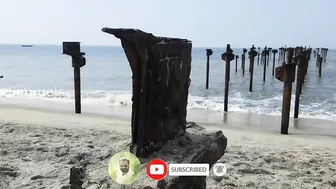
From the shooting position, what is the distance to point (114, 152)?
2.97 meters

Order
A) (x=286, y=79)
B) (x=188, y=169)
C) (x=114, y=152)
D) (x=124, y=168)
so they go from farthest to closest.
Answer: (x=286, y=79) → (x=114, y=152) → (x=188, y=169) → (x=124, y=168)

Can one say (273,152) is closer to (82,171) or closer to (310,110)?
(82,171)

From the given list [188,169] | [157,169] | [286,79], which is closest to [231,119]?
[286,79]

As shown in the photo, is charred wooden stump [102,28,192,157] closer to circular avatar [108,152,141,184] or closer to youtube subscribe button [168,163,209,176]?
circular avatar [108,152,141,184]

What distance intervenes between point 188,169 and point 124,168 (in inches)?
19.0

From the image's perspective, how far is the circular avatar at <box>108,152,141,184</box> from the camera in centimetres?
246

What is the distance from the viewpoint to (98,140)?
6105 mm

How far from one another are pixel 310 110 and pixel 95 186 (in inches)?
438

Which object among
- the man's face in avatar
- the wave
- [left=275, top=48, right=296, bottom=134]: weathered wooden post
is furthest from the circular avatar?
the wave

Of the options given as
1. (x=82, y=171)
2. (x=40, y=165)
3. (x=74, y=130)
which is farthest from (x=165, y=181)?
A: (x=74, y=130)

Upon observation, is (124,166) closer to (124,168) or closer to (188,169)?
(124,168)

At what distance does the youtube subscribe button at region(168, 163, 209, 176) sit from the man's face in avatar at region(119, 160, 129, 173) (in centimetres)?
30

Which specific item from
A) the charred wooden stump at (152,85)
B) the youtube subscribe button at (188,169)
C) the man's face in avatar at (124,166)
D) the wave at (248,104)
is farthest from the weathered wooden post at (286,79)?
the man's face in avatar at (124,166)

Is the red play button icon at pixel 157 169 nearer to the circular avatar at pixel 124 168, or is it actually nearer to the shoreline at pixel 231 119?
the circular avatar at pixel 124 168
